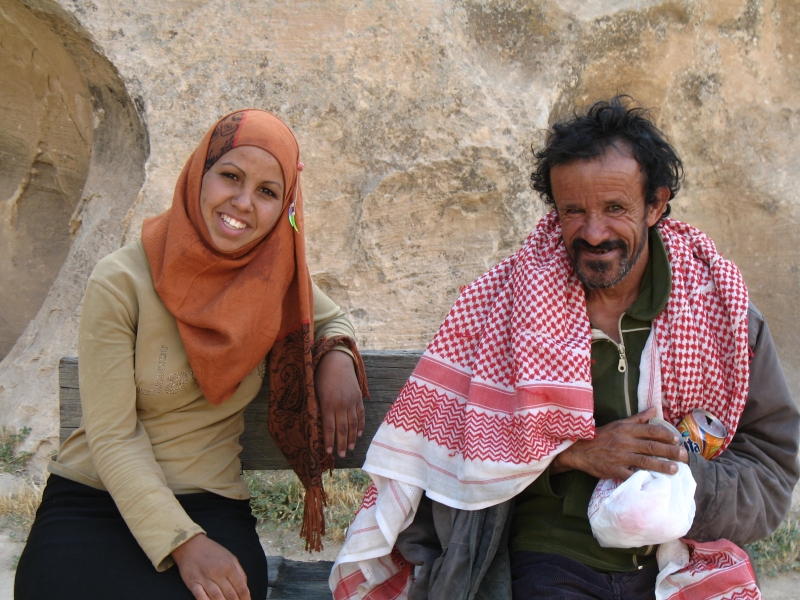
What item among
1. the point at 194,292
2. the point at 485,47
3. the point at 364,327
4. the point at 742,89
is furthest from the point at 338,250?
the point at 742,89

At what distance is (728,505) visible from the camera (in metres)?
1.95

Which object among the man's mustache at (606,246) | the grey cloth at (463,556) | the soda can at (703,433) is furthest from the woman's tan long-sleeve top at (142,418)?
the soda can at (703,433)

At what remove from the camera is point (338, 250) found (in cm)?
500

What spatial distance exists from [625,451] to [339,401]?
33.4 inches

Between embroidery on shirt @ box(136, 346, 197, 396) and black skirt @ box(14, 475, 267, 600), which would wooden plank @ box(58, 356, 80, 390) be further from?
embroidery on shirt @ box(136, 346, 197, 396)

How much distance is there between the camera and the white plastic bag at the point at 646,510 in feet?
5.89

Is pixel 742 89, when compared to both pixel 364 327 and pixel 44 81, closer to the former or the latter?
pixel 364 327

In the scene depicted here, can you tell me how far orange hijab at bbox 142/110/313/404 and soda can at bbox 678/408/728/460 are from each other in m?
1.11

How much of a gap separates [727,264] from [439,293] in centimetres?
294

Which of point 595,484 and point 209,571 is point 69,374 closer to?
point 209,571

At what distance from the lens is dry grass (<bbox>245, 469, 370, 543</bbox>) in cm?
429

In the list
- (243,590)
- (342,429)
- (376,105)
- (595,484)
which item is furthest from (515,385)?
(376,105)

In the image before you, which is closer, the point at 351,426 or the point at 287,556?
the point at 351,426

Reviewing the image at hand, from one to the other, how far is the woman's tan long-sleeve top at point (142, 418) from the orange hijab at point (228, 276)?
6 centimetres
